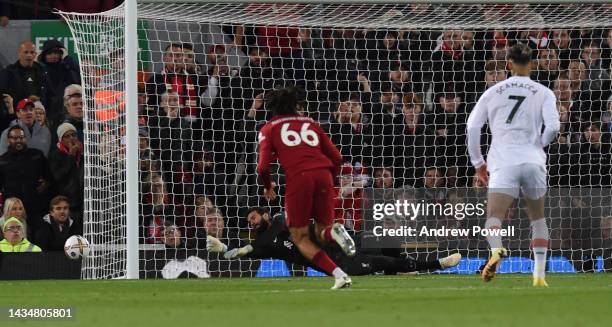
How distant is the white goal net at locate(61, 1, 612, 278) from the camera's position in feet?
56.7

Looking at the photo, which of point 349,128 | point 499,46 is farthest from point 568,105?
point 349,128

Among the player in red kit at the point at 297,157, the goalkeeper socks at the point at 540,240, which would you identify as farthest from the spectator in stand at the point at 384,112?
the player in red kit at the point at 297,157

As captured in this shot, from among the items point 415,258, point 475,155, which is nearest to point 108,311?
point 475,155

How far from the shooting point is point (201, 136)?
18.5 m

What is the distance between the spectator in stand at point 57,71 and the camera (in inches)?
762

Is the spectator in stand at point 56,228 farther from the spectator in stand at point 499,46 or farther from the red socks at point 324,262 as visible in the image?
the spectator in stand at point 499,46

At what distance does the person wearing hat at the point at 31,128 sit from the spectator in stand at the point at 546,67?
6562 millimetres

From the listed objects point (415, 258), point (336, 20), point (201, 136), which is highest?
point (336, 20)

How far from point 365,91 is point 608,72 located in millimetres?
3336

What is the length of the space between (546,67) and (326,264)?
7731 millimetres

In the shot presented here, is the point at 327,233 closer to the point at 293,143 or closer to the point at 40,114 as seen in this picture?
the point at 293,143

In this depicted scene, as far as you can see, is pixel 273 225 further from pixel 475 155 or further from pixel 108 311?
pixel 108 311

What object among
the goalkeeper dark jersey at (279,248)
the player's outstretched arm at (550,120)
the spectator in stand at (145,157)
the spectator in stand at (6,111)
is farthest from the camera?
the spectator in stand at (6,111)

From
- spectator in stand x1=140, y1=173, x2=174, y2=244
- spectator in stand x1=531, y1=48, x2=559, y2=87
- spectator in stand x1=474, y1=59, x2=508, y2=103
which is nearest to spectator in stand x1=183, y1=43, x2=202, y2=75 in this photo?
spectator in stand x1=140, y1=173, x2=174, y2=244
